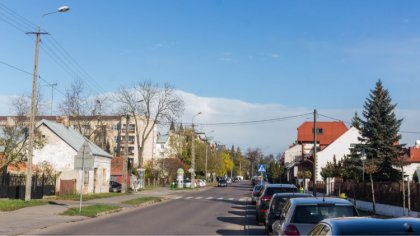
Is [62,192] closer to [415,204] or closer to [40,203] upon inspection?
[40,203]

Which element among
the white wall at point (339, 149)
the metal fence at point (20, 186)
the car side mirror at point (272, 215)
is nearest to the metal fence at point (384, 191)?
the car side mirror at point (272, 215)

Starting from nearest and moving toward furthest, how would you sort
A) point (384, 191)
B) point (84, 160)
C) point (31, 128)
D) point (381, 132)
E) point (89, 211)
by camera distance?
1. point (84, 160)
2. point (89, 211)
3. point (384, 191)
4. point (31, 128)
5. point (381, 132)

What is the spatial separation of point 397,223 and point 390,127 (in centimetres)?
4191

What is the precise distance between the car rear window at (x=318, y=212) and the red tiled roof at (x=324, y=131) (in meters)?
88.8

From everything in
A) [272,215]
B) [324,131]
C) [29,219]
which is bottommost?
[29,219]

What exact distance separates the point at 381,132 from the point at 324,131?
2163 inches

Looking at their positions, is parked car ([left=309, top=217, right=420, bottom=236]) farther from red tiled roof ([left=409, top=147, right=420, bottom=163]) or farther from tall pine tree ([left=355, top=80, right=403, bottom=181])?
red tiled roof ([left=409, top=147, right=420, bottom=163])

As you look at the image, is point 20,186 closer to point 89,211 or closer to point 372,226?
point 89,211

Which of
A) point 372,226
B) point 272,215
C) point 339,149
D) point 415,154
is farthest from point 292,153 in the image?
point 372,226

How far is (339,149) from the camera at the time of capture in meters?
73.2

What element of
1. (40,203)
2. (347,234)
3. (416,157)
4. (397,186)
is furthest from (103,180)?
(347,234)

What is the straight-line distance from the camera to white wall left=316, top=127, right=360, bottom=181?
72375 mm

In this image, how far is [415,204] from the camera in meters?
22.9

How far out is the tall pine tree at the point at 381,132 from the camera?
4369 cm
